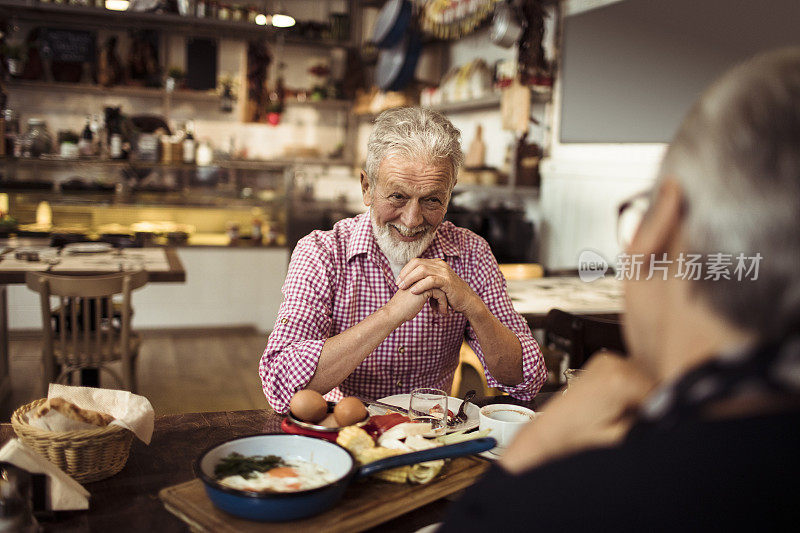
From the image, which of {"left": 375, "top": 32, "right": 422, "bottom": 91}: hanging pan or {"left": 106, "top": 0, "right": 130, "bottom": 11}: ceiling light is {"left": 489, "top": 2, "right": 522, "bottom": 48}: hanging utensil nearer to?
{"left": 375, "top": 32, "right": 422, "bottom": 91}: hanging pan

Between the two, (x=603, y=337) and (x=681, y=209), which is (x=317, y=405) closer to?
(x=681, y=209)

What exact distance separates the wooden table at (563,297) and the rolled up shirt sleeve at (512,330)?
2.94 feet

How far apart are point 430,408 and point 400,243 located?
602 mm

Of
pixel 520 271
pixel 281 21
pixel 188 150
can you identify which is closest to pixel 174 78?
pixel 188 150

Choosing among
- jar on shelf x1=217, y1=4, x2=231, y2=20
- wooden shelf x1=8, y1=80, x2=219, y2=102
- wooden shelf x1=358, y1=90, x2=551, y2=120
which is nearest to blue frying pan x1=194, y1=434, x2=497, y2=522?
wooden shelf x1=358, y1=90, x2=551, y2=120

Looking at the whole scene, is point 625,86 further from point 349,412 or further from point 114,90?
point 114,90

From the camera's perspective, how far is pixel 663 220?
0.58m

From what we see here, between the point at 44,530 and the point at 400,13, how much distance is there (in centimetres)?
556

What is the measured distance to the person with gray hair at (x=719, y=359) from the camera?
1.74ft

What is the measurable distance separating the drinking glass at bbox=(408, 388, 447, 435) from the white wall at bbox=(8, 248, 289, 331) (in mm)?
4570

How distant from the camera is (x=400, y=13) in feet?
19.5

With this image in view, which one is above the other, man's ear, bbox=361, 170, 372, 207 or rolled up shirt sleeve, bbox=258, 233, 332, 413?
man's ear, bbox=361, 170, 372, 207

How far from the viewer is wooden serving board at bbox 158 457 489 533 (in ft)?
3.26

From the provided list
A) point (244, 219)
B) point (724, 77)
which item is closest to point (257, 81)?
point (244, 219)
